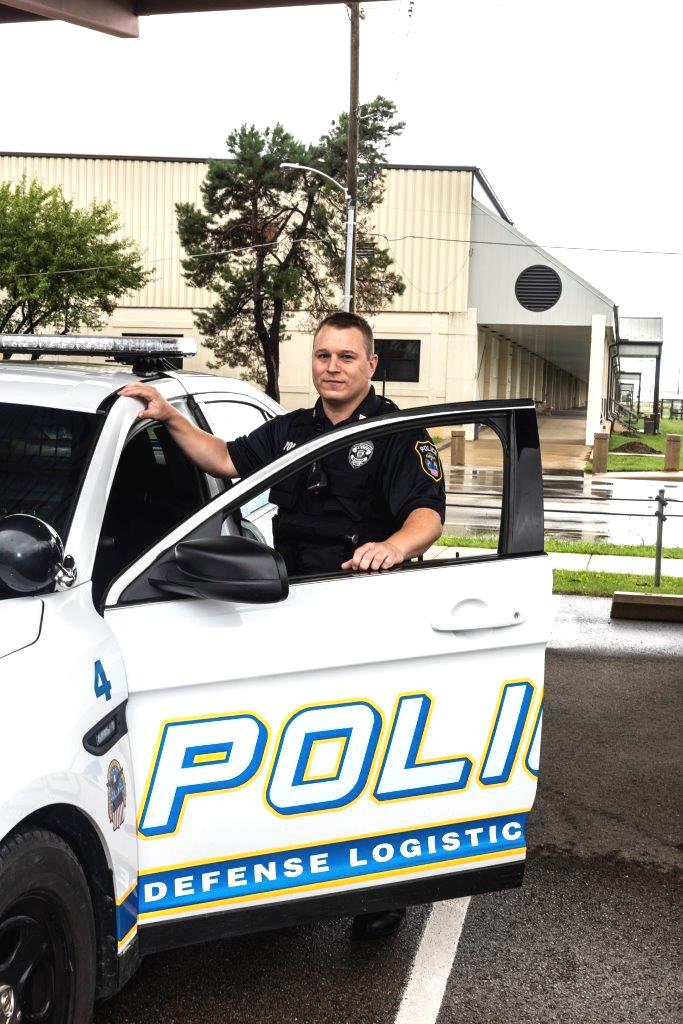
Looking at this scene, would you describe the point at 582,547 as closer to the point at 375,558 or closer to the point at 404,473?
the point at 404,473

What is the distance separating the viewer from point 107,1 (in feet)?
30.2

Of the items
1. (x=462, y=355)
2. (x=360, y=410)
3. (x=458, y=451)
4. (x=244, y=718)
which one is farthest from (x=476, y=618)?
(x=462, y=355)

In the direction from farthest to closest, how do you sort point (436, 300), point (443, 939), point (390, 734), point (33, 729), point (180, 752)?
1. point (436, 300)
2. point (443, 939)
3. point (390, 734)
4. point (180, 752)
5. point (33, 729)

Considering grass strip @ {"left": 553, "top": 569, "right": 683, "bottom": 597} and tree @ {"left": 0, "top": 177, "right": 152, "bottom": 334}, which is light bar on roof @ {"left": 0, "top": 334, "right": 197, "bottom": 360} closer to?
grass strip @ {"left": 553, "top": 569, "right": 683, "bottom": 597}

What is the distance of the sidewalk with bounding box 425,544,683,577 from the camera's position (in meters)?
11.7

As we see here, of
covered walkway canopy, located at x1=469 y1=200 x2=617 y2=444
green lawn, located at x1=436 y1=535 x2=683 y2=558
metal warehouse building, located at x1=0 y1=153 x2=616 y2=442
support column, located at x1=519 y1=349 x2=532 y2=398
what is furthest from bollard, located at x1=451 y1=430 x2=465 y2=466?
support column, located at x1=519 y1=349 x2=532 y2=398

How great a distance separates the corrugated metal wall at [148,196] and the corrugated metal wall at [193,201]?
37 millimetres

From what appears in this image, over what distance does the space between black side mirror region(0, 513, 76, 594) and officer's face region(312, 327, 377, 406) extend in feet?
4.35

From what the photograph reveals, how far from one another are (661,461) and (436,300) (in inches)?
509

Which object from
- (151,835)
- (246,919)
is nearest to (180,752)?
(151,835)

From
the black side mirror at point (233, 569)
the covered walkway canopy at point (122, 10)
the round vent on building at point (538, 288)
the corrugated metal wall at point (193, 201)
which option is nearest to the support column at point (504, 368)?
the corrugated metal wall at point (193, 201)

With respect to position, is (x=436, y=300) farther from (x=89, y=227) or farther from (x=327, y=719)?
(x=327, y=719)

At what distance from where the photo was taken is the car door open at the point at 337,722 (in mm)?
2654

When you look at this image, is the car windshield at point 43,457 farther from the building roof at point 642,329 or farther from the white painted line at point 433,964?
the building roof at point 642,329
